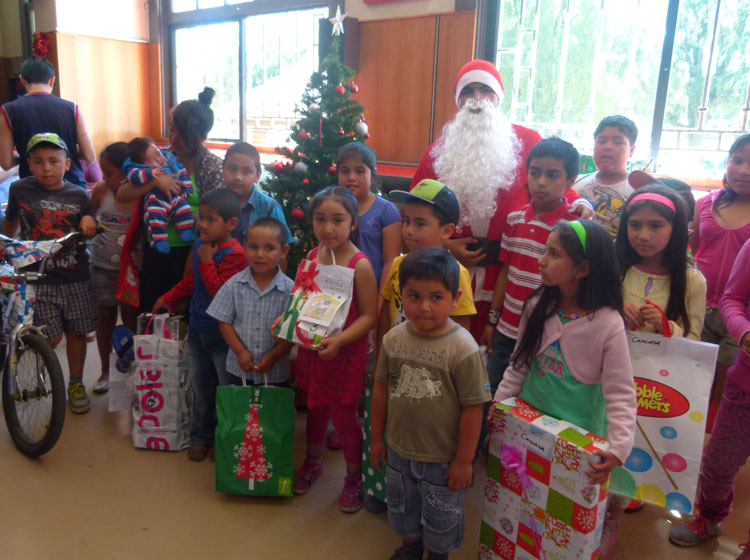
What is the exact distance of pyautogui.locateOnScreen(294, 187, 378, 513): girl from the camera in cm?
212

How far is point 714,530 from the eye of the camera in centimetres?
216

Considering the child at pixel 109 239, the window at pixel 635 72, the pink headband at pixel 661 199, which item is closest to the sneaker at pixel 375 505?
the pink headband at pixel 661 199

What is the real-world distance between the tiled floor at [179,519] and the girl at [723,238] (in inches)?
27.9

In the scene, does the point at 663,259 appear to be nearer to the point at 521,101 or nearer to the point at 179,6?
the point at 521,101

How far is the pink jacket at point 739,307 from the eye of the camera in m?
1.94

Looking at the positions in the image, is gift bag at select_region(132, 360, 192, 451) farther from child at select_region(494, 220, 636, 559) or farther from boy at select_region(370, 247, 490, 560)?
child at select_region(494, 220, 636, 559)

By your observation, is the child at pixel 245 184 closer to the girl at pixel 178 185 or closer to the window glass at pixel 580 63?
the girl at pixel 178 185

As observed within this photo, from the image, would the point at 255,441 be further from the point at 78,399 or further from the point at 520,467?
the point at 78,399

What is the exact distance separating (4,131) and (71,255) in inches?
56.9

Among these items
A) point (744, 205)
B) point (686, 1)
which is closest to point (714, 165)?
point (686, 1)

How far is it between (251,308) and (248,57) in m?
6.02

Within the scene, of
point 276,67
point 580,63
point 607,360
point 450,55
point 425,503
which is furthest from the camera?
point 276,67

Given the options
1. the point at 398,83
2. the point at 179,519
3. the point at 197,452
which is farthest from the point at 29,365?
the point at 398,83

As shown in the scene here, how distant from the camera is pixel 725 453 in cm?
205
